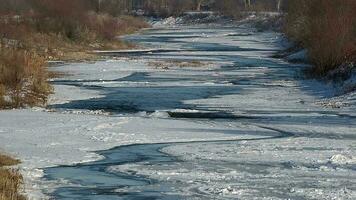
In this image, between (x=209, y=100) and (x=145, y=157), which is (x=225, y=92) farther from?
(x=145, y=157)

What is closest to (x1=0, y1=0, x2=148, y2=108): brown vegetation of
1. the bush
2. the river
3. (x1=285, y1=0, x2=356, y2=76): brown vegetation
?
the bush

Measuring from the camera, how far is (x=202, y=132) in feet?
57.7

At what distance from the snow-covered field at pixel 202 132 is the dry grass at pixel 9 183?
8.4 inches

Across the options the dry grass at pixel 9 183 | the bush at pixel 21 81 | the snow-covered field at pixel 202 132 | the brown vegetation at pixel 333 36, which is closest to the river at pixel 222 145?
the snow-covered field at pixel 202 132

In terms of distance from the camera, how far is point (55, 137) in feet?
54.5

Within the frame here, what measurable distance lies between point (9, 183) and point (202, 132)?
7258 millimetres

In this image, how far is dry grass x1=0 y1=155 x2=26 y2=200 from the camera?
33.4ft

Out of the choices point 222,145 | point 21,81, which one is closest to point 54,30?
point 21,81

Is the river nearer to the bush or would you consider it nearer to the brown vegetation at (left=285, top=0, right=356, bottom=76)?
the bush

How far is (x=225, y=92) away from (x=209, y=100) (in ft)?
7.90

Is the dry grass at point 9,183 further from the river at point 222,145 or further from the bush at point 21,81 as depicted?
the bush at point 21,81

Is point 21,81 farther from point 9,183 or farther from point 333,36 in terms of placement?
point 333,36

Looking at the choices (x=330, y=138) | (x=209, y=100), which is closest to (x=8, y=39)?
(x=209, y=100)

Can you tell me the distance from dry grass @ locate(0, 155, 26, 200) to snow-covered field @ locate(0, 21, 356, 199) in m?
0.21
